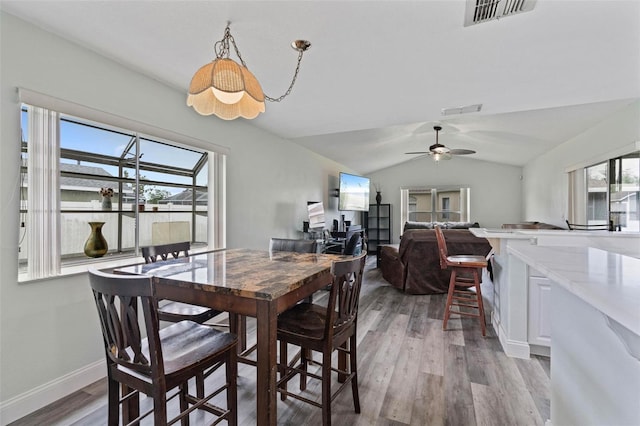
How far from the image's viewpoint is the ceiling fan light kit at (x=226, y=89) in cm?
147

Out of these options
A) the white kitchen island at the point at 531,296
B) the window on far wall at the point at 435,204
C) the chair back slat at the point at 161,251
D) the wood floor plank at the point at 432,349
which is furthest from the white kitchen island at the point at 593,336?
the window on far wall at the point at 435,204

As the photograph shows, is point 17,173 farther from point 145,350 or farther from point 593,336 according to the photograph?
point 593,336

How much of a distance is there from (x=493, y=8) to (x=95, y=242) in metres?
3.01

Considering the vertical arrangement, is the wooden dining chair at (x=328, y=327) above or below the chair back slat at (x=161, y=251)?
below

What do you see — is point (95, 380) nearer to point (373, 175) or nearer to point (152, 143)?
point (152, 143)

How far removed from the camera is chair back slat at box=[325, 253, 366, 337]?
148 centimetres

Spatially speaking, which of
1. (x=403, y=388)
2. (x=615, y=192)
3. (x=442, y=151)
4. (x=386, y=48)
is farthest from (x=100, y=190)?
(x=615, y=192)

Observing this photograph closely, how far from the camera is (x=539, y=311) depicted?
2.40 metres

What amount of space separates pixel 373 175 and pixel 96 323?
805cm

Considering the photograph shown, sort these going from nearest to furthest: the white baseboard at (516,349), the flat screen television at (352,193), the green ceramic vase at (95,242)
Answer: the green ceramic vase at (95,242) < the white baseboard at (516,349) < the flat screen television at (352,193)

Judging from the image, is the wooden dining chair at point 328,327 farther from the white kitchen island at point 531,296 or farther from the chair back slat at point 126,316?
the white kitchen island at point 531,296

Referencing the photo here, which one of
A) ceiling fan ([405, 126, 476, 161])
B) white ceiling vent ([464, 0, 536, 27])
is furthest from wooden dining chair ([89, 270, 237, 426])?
ceiling fan ([405, 126, 476, 161])

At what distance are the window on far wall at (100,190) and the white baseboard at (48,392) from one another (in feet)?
2.29

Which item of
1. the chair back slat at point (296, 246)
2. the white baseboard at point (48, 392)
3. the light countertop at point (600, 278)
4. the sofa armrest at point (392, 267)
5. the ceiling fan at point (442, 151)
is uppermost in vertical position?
the ceiling fan at point (442, 151)
